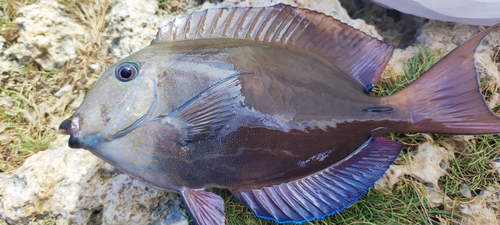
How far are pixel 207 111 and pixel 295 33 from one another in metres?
0.63

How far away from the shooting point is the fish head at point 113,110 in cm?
159

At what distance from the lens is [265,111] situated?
66.4 inches

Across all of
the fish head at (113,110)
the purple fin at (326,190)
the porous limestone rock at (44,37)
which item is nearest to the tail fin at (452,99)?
the purple fin at (326,190)

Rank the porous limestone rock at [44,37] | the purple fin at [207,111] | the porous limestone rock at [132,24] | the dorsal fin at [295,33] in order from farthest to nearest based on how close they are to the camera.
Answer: the porous limestone rock at [44,37]
the porous limestone rock at [132,24]
the dorsal fin at [295,33]
the purple fin at [207,111]

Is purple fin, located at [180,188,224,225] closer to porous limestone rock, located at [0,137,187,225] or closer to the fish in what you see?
the fish

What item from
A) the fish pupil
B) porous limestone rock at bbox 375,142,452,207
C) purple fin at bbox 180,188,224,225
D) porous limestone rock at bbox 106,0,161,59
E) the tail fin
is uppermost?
porous limestone rock at bbox 106,0,161,59

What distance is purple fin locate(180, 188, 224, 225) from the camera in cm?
170

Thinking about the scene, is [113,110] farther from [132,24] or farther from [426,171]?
[426,171]

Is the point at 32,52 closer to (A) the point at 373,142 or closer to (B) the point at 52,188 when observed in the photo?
(B) the point at 52,188

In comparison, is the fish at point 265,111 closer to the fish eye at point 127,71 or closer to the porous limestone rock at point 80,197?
the fish eye at point 127,71

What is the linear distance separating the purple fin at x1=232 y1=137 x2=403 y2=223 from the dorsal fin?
14.3 inches

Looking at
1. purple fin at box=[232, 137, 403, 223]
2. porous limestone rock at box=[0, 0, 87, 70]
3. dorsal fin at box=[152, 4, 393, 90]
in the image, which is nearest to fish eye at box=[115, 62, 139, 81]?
dorsal fin at box=[152, 4, 393, 90]

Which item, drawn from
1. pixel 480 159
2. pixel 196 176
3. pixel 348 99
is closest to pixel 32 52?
pixel 196 176

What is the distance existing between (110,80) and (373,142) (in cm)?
132
